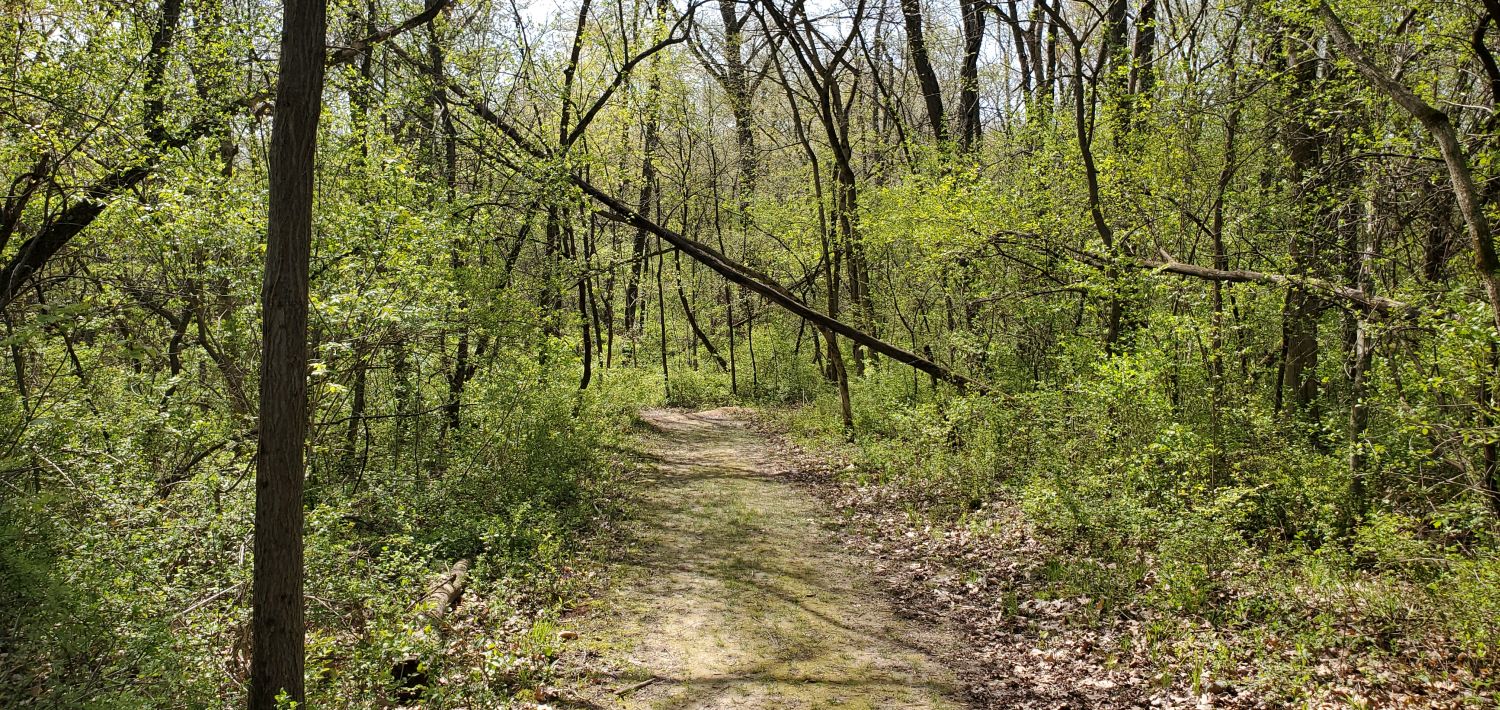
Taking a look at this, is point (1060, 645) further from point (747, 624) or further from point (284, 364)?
point (284, 364)

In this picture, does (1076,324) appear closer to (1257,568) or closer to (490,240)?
(1257,568)

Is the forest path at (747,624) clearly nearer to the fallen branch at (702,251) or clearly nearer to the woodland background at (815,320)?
the woodland background at (815,320)

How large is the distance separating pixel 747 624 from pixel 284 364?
4.26m

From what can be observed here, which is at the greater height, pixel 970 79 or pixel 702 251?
pixel 970 79

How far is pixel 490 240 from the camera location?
1098 cm

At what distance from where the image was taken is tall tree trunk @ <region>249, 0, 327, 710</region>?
4094mm

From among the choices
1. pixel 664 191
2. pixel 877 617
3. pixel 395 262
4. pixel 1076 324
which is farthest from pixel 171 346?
pixel 664 191

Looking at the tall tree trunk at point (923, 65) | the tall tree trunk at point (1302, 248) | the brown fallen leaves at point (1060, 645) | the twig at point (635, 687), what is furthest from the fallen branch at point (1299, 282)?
the tall tree trunk at point (923, 65)

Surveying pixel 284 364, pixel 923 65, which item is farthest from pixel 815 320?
pixel 284 364

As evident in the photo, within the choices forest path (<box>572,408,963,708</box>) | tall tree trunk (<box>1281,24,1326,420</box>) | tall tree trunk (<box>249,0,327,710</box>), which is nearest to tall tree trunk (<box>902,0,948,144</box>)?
tall tree trunk (<box>1281,24,1326,420</box>)

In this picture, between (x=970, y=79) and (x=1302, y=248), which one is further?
(x=970, y=79)

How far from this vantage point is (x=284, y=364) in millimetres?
4098

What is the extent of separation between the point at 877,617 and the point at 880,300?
11992 millimetres

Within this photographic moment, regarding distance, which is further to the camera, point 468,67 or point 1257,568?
point 468,67
